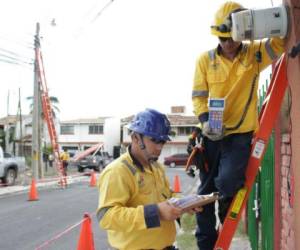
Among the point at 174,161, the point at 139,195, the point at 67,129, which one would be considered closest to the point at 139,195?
the point at 139,195

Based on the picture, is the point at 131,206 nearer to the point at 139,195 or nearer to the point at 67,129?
the point at 139,195

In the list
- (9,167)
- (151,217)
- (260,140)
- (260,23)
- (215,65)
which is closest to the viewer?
(151,217)

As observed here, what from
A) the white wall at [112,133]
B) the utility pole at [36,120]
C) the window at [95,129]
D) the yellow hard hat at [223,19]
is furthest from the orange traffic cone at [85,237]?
the window at [95,129]

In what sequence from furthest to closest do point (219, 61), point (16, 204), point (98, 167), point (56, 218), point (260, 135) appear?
point (98, 167), point (16, 204), point (56, 218), point (219, 61), point (260, 135)

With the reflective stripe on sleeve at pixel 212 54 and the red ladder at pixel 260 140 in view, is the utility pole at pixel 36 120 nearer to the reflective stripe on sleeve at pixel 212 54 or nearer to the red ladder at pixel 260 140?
the reflective stripe on sleeve at pixel 212 54

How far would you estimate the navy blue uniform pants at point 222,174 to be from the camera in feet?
11.1

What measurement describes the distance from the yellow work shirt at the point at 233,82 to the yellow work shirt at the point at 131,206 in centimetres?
75

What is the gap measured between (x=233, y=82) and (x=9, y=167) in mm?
21533

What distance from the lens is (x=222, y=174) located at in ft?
11.5

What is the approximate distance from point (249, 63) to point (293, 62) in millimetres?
555

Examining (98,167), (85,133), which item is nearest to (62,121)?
(85,133)

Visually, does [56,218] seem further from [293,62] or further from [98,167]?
[98,167]

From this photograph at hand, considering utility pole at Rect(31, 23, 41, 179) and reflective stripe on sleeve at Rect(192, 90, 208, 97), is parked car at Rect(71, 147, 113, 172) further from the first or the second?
reflective stripe on sleeve at Rect(192, 90, 208, 97)

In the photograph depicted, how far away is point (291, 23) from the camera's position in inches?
117
